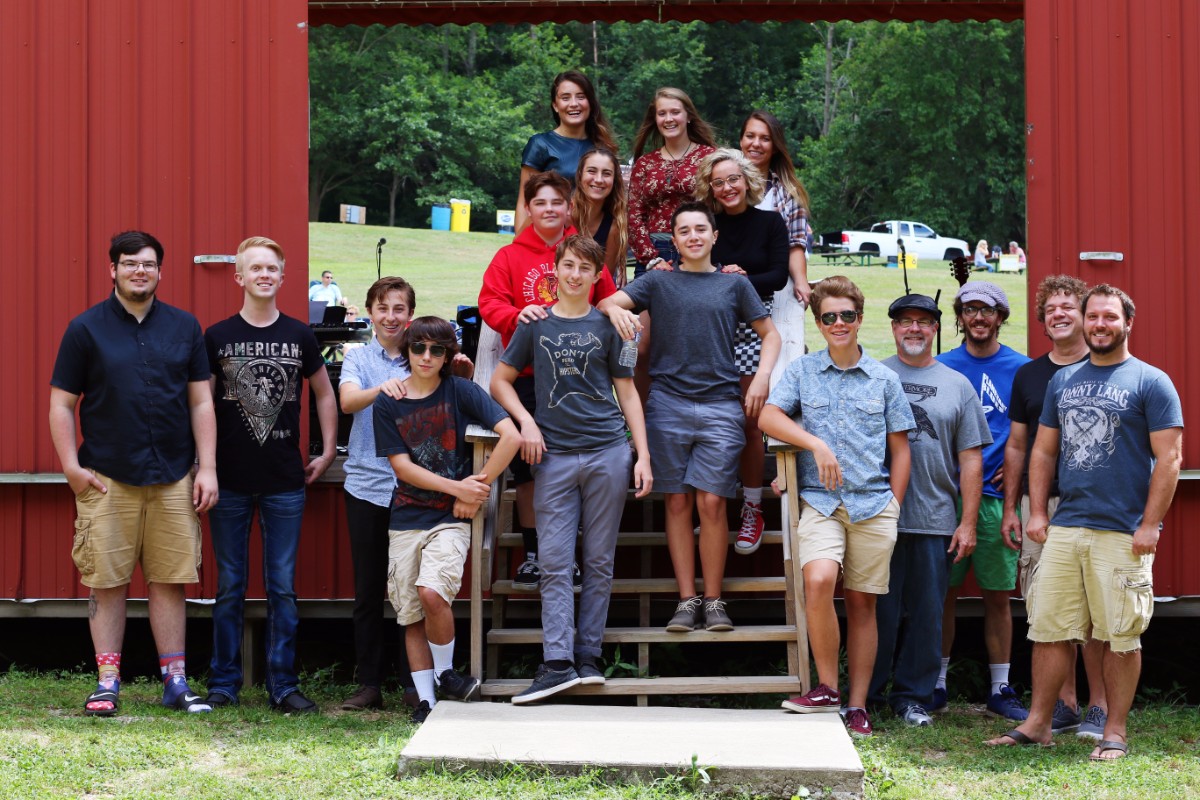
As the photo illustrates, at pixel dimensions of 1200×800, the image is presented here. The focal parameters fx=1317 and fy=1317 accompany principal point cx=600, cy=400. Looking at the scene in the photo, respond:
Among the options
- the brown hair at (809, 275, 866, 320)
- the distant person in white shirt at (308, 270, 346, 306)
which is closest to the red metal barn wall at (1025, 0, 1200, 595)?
the brown hair at (809, 275, 866, 320)

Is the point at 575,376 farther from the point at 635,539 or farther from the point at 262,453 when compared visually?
the point at 262,453

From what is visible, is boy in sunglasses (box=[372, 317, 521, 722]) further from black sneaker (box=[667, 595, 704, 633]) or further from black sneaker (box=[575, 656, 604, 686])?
black sneaker (box=[667, 595, 704, 633])

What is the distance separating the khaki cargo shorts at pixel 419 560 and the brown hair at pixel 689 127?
211cm

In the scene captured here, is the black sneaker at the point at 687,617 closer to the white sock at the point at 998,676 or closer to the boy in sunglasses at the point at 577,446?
the boy in sunglasses at the point at 577,446

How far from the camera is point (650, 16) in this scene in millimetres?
8383

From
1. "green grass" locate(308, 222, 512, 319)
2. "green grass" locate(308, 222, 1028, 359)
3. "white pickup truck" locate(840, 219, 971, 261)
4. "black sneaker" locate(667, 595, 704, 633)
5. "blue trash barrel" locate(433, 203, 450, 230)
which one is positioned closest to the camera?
"black sneaker" locate(667, 595, 704, 633)

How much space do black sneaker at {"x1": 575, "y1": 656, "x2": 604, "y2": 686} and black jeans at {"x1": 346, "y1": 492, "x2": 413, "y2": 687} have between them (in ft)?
2.57

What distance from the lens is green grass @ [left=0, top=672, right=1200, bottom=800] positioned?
4.18 m

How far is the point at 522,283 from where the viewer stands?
5.47 metres

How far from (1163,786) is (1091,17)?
328 centimetres

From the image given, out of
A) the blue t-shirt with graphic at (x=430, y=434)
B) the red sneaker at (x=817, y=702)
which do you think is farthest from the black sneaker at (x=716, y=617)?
the blue t-shirt with graphic at (x=430, y=434)

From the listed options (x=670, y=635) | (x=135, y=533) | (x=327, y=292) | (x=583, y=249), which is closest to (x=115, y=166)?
(x=135, y=533)

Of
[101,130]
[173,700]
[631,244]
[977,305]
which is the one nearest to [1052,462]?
[977,305]

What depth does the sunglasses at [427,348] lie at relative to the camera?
4938 millimetres
